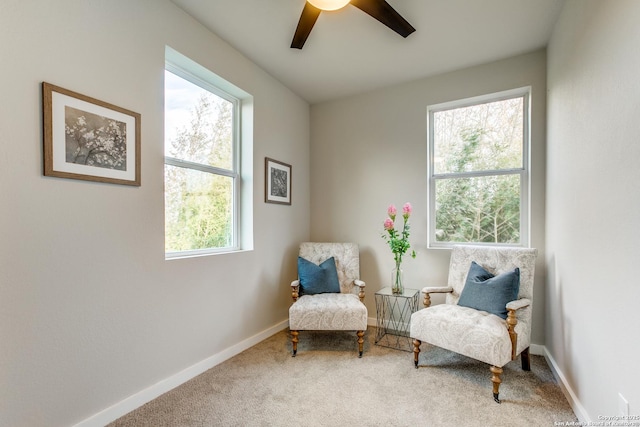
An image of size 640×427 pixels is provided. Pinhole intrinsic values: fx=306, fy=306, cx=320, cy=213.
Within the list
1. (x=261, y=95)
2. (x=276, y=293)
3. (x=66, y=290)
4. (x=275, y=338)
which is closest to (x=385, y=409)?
(x=275, y=338)

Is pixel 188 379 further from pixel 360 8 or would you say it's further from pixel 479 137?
pixel 479 137

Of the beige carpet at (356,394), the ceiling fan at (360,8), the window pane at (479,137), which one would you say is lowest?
the beige carpet at (356,394)

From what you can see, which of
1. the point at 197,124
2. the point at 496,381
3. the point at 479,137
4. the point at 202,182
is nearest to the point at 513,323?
the point at 496,381

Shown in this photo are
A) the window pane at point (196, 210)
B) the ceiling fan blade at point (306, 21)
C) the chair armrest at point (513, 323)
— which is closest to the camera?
the ceiling fan blade at point (306, 21)

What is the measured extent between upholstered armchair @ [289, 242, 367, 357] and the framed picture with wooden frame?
1.70 meters

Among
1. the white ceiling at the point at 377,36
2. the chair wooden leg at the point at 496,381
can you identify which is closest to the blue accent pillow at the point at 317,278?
the chair wooden leg at the point at 496,381

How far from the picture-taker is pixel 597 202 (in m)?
1.62

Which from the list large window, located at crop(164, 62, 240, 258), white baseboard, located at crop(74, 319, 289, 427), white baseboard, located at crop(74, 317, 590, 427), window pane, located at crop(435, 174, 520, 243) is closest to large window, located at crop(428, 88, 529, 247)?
window pane, located at crop(435, 174, 520, 243)

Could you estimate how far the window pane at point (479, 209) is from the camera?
292 cm

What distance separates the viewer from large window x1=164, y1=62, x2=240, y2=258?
234 centimetres

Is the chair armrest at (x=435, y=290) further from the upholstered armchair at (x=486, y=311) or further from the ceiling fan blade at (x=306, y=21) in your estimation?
the ceiling fan blade at (x=306, y=21)

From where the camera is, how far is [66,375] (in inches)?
63.4

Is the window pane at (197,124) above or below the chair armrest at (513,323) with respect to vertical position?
above

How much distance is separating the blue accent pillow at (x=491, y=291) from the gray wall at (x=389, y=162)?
0.57 meters
